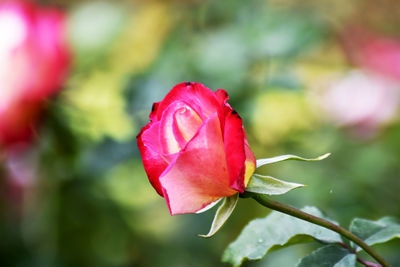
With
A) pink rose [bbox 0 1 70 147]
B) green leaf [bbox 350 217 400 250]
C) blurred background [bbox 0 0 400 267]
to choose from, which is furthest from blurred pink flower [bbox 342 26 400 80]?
green leaf [bbox 350 217 400 250]

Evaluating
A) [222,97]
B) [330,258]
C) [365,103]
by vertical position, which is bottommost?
[365,103]

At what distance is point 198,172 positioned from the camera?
0.31 m

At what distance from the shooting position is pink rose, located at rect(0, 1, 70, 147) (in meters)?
0.80

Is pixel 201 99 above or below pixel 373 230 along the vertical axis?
above

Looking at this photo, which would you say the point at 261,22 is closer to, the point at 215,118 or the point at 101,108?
the point at 101,108

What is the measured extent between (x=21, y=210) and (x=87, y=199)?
0.21 meters

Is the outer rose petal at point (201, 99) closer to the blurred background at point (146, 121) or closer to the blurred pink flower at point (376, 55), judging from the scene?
the blurred background at point (146, 121)

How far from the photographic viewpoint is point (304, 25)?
3.21ft

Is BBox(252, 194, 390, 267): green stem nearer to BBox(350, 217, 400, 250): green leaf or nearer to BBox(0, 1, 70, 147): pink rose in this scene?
BBox(350, 217, 400, 250): green leaf

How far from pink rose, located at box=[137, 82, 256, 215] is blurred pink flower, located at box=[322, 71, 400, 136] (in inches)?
30.0

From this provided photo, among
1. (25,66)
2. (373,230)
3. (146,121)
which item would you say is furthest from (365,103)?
(373,230)

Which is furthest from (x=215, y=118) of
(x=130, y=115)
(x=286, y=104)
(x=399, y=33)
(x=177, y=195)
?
(x=399, y=33)

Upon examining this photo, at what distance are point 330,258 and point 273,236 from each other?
0.13ft

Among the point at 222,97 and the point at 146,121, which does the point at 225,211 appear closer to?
the point at 222,97
